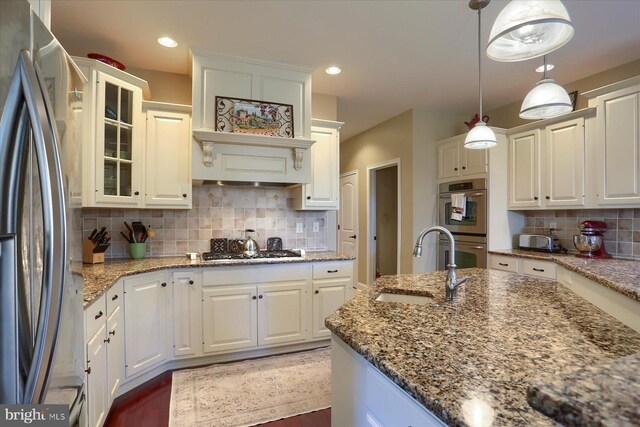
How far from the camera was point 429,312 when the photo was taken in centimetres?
131

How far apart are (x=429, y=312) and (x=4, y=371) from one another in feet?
4.23

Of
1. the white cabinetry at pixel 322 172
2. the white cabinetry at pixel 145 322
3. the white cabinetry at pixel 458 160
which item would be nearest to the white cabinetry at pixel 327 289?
the white cabinetry at pixel 322 172

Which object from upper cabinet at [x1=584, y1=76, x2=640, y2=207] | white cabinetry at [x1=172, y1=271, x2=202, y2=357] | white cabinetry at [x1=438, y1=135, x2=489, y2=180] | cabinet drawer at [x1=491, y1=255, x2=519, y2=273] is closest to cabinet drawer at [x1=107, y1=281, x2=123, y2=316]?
white cabinetry at [x1=172, y1=271, x2=202, y2=357]

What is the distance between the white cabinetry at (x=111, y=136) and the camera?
7.68ft

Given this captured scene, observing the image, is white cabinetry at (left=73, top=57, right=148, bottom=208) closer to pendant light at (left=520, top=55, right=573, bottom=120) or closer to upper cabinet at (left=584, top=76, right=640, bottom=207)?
pendant light at (left=520, top=55, right=573, bottom=120)

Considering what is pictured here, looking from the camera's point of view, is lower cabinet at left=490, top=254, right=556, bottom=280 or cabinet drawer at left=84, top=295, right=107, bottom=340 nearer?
cabinet drawer at left=84, top=295, right=107, bottom=340

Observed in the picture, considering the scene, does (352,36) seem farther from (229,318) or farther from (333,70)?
(229,318)

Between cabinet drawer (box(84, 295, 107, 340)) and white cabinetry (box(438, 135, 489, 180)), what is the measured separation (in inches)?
144

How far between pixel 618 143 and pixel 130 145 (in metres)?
4.17

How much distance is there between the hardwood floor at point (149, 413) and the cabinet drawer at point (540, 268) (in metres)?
2.31

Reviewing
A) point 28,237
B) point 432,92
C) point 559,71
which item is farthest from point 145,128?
point 559,71

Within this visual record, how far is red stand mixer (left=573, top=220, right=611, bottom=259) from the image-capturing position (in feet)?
9.34

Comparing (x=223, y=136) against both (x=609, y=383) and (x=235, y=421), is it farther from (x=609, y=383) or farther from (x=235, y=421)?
(x=609, y=383)

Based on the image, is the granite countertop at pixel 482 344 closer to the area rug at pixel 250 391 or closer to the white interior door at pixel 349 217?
the area rug at pixel 250 391
